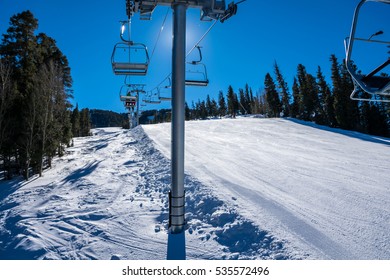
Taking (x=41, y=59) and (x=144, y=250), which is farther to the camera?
(x=41, y=59)

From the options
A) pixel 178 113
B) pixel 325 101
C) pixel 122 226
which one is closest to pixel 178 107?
pixel 178 113

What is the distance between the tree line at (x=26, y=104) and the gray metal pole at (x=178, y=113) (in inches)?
540

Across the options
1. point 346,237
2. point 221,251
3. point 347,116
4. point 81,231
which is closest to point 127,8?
point 81,231

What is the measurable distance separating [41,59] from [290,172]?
20863 millimetres

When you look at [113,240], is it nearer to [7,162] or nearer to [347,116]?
[7,162]

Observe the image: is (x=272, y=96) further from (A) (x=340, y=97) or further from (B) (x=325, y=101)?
(A) (x=340, y=97)

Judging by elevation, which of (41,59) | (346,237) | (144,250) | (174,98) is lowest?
(144,250)

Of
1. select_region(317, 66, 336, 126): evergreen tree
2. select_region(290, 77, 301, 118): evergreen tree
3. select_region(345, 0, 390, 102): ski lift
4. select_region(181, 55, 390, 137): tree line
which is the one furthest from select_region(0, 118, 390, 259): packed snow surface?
select_region(290, 77, 301, 118): evergreen tree

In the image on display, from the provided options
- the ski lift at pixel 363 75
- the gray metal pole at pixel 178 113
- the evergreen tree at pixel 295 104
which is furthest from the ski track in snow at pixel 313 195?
the evergreen tree at pixel 295 104

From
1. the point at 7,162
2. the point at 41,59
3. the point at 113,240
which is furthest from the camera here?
the point at 41,59

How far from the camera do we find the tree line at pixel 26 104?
1502 centimetres

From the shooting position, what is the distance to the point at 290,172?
28.8 ft

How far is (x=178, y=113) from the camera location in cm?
487

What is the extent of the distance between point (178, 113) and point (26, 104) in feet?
51.9
